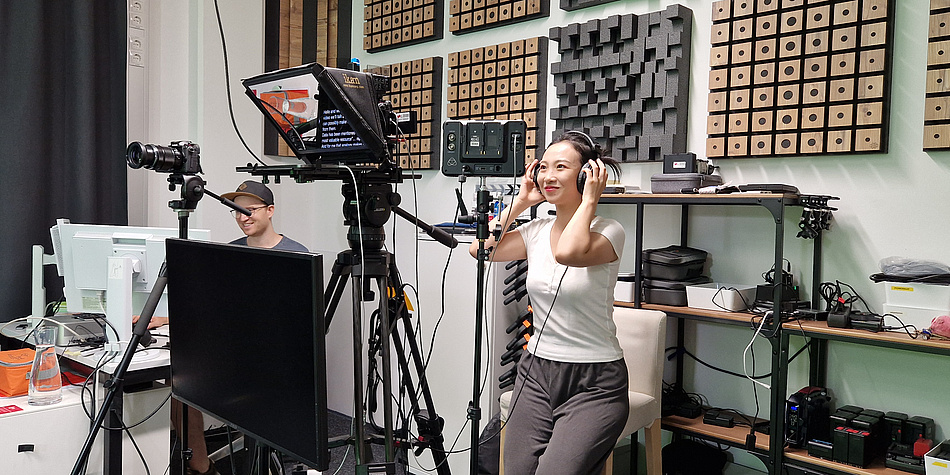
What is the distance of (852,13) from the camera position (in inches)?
105

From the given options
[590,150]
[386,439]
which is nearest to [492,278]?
[590,150]

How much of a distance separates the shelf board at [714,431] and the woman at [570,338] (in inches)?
34.3

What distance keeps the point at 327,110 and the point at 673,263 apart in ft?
5.75

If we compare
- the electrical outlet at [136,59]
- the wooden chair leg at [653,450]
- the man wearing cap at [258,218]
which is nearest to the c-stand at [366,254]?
the wooden chair leg at [653,450]

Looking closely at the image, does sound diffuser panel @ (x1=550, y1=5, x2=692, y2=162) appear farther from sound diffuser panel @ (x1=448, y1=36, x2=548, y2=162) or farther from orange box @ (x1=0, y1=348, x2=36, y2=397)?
orange box @ (x1=0, y1=348, x2=36, y2=397)

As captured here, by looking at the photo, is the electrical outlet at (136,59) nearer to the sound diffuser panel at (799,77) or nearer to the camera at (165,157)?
the camera at (165,157)

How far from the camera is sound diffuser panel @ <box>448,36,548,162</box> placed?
373 centimetres

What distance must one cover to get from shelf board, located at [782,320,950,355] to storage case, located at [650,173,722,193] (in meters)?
0.66

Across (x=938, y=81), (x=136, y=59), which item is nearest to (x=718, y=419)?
(x=938, y=81)

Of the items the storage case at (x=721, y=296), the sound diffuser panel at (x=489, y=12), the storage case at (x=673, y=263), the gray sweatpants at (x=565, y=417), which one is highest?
the sound diffuser panel at (x=489, y=12)

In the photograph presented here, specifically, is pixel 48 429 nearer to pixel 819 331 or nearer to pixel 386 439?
pixel 386 439

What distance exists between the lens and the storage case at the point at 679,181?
9.35ft

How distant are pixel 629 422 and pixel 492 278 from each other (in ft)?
3.16

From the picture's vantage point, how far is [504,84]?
3.87 meters
